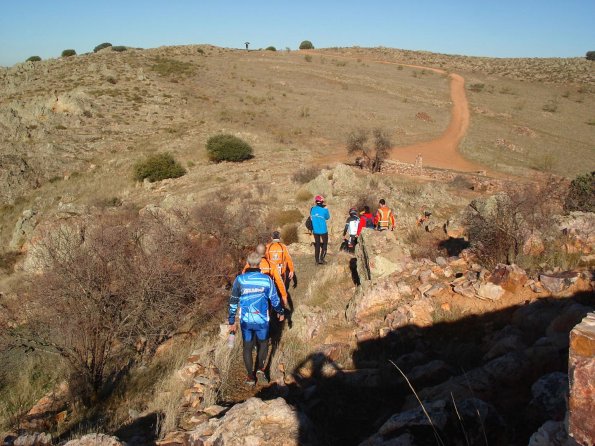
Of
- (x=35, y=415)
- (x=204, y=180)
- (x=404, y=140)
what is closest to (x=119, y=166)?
(x=204, y=180)

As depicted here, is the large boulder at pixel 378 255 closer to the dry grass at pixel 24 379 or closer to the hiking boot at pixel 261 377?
the hiking boot at pixel 261 377

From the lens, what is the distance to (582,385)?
2.04 metres

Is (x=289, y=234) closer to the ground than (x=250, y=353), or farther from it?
closer to the ground

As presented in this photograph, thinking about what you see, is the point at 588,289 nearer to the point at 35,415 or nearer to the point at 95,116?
the point at 35,415

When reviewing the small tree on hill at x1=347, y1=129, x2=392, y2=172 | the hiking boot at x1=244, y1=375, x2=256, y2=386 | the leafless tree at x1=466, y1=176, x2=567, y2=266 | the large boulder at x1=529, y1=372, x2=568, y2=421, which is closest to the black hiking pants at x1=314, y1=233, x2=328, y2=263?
the leafless tree at x1=466, y1=176, x2=567, y2=266

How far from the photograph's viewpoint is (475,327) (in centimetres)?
576

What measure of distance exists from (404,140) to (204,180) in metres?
16.2

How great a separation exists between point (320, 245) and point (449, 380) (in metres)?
6.61

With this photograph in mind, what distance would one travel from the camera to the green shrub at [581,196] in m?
12.1

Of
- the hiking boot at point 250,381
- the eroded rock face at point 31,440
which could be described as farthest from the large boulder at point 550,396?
the eroded rock face at point 31,440

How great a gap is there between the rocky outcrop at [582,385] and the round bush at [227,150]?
2413 centimetres

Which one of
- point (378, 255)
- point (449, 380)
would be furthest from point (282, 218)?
point (449, 380)

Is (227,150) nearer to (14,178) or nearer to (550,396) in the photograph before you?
(14,178)

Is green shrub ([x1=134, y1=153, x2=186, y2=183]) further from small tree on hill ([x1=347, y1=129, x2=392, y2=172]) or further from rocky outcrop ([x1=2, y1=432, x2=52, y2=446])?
rocky outcrop ([x1=2, y1=432, x2=52, y2=446])
